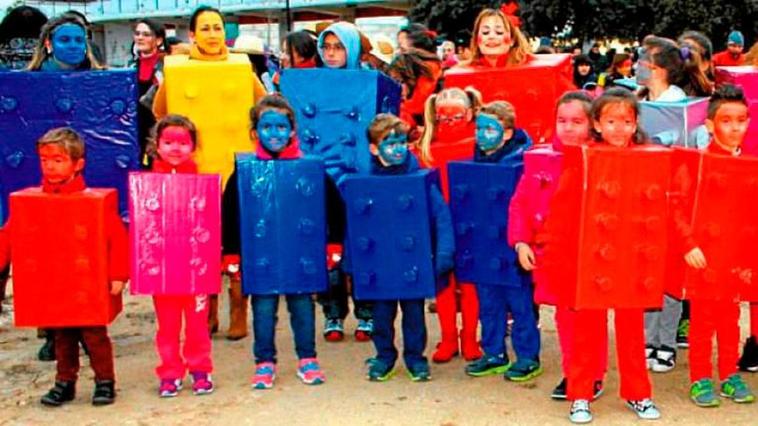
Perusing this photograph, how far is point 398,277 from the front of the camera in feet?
16.0

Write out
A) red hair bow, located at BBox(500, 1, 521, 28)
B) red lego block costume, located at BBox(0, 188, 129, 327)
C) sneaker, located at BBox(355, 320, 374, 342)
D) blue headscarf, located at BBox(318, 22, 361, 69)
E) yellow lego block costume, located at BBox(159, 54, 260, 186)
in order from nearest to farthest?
red lego block costume, located at BBox(0, 188, 129, 327)
yellow lego block costume, located at BBox(159, 54, 260, 186)
blue headscarf, located at BBox(318, 22, 361, 69)
sneaker, located at BBox(355, 320, 374, 342)
red hair bow, located at BBox(500, 1, 521, 28)

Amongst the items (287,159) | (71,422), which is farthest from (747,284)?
(71,422)

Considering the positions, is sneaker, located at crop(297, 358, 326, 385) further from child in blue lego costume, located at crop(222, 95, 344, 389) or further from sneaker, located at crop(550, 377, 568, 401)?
sneaker, located at crop(550, 377, 568, 401)

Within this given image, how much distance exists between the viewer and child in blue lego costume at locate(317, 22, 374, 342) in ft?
18.8

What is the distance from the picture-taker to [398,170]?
16.1 ft

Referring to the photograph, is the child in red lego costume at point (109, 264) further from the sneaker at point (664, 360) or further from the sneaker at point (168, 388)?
the sneaker at point (664, 360)

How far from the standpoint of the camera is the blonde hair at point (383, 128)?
4836 millimetres

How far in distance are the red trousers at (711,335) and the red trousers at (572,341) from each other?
40 centimetres

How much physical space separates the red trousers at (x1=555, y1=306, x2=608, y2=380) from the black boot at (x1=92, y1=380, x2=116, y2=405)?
2.08 metres

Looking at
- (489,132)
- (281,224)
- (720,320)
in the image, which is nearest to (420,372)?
(281,224)

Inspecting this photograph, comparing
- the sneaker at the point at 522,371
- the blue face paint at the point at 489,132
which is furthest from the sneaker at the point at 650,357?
the blue face paint at the point at 489,132

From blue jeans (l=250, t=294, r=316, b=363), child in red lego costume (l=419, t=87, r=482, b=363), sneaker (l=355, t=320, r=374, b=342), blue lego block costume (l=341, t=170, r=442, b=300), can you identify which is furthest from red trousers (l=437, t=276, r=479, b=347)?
blue jeans (l=250, t=294, r=316, b=363)

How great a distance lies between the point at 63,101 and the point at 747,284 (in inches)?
138

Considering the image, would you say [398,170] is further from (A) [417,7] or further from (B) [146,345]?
(A) [417,7]
